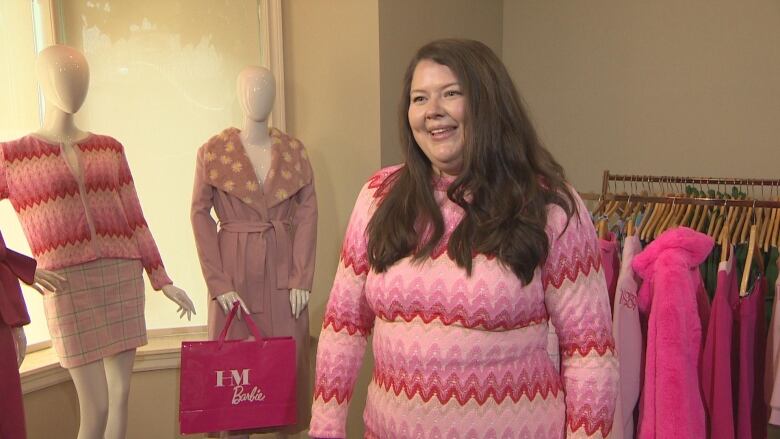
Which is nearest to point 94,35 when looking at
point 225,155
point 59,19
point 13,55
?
point 59,19

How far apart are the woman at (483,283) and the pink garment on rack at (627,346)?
2.94 feet

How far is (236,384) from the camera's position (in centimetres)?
259

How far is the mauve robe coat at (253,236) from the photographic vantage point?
2.79m

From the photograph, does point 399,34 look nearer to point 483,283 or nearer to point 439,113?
point 439,113

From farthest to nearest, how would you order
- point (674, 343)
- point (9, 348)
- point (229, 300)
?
point (229, 300)
point (674, 343)
point (9, 348)

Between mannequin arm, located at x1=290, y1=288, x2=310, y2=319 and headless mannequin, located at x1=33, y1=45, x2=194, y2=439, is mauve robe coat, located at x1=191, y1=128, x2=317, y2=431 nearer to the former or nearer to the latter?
mannequin arm, located at x1=290, y1=288, x2=310, y2=319

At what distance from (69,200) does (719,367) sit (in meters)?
2.19

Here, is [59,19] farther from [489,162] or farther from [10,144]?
[489,162]

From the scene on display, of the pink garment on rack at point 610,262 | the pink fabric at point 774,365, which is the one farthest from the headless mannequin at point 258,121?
the pink fabric at point 774,365

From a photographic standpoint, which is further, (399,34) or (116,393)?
(399,34)

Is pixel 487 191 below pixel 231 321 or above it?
above

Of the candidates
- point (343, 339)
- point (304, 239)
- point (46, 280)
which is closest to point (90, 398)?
point (46, 280)

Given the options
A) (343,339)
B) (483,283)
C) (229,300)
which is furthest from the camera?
(229,300)

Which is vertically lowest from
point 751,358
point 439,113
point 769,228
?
point 751,358
